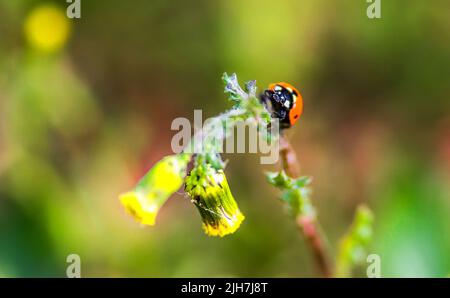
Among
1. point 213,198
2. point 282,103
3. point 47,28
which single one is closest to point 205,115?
point 47,28

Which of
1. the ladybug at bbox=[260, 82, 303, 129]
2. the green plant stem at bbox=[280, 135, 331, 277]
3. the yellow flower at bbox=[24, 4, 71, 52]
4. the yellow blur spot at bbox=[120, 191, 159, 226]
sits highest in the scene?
the yellow flower at bbox=[24, 4, 71, 52]

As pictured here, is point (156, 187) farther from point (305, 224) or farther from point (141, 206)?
point (305, 224)

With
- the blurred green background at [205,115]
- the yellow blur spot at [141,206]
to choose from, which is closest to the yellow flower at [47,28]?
the blurred green background at [205,115]

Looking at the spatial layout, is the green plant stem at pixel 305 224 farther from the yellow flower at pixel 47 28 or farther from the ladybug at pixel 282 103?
the yellow flower at pixel 47 28

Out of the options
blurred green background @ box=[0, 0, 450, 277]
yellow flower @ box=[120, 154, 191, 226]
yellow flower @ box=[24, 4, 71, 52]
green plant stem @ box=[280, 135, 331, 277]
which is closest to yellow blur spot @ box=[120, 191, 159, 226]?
yellow flower @ box=[120, 154, 191, 226]

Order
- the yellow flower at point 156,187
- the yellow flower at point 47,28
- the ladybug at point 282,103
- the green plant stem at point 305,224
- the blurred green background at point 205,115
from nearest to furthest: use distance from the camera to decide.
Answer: the yellow flower at point 156,187
the green plant stem at point 305,224
the ladybug at point 282,103
the blurred green background at point 205,115
the yellow flower at point 47,28

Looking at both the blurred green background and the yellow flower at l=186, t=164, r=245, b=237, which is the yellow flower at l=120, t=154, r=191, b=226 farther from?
the blurred green background
